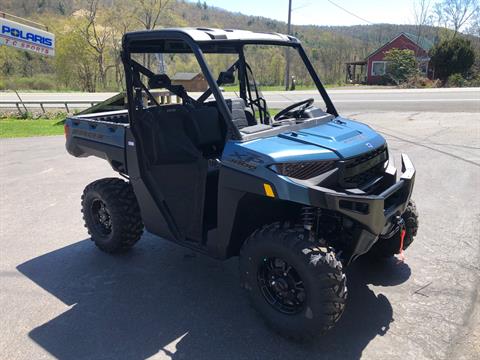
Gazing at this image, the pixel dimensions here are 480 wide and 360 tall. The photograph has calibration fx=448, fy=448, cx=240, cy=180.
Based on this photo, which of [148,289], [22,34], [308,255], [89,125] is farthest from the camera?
[22,34]

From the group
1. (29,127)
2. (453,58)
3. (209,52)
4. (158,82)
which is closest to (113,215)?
(158,82)

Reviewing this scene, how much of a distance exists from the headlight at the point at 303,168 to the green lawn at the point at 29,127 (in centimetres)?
1184

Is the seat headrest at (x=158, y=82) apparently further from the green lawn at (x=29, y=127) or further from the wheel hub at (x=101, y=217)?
the green lawn at (x=29, y=127)

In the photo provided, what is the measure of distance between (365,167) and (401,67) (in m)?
35.5

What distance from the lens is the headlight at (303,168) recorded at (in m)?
2.89

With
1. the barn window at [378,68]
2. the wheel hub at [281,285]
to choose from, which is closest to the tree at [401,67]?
the barn window at [378,68]

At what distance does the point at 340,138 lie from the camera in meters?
3.27

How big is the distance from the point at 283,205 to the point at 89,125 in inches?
90.3

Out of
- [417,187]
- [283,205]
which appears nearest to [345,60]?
[417,187]

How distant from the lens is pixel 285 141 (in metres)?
3.16

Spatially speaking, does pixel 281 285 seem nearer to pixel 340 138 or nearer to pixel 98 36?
pixel 340 138

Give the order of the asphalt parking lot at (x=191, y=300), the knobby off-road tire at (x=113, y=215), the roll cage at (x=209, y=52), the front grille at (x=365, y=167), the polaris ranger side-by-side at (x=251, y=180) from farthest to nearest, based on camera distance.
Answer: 1. the knobby off-road tire at (x=113, y=215)
2. the roll cage at (x=209, y=52)
3. the front grille at (x=365, y=167)
4. the asphalt parking lot at (x=191, y=300)
5. the polaris ranger side-by-side at (x=251, y=180)

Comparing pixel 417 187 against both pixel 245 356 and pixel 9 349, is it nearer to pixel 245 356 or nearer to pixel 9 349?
pixel 245 356

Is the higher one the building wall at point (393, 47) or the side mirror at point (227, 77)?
the building wall at point (393, 47)
